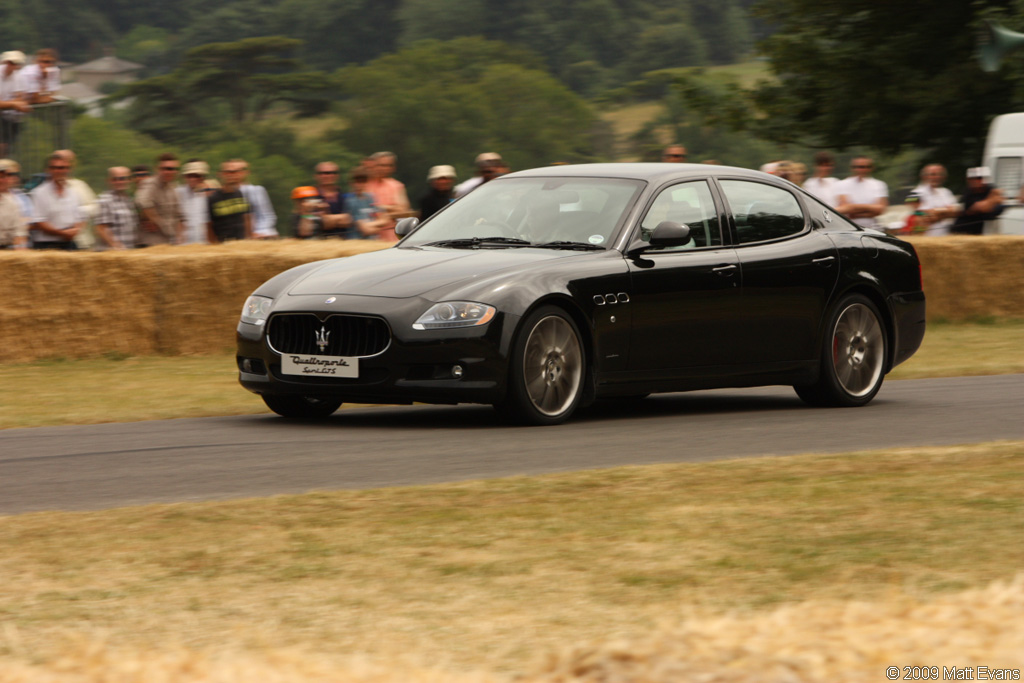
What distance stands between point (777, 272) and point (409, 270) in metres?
2.54

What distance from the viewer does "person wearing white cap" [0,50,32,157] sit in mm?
18047

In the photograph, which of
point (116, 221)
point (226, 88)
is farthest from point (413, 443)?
point (226, 88)

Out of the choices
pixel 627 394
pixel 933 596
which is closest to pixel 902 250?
pixel 627 394

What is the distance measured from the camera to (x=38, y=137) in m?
18.8

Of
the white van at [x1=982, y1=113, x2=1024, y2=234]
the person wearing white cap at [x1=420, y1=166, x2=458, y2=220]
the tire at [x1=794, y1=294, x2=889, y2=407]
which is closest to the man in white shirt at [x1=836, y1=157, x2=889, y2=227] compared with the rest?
the white van at [x1=982, y1=113, x2=1024, y2=234]

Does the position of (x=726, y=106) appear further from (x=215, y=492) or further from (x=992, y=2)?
(x=215, y=492)

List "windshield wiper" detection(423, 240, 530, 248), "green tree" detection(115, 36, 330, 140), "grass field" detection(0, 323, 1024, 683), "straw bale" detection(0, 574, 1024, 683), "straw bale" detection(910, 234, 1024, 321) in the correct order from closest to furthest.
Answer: "straw bale" detection(0, 574, 1024, 683), "grass field" detection(0, 323, 1024, 683), "windshield wiper" detection(423, 240, 530, 248), "straw bale" detection(910, 234, 1024, 321), "green tree" detection(115, 36, 330, 140)

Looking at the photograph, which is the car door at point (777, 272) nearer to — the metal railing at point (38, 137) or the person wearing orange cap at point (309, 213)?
the person wearing orange cap at point (309, 213)

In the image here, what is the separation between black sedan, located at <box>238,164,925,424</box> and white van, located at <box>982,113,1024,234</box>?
984cm

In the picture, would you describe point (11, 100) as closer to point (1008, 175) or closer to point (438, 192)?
point (438, 192)

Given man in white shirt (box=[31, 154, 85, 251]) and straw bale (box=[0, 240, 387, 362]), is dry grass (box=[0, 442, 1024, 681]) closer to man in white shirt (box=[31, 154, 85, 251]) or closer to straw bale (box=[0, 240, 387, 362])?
straw bale (box=[0, 240, 387, 362])

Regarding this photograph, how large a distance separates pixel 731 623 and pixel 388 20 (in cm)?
11035

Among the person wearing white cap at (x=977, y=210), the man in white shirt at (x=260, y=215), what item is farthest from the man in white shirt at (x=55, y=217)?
the person wearing white cap at (x=977, y=210)

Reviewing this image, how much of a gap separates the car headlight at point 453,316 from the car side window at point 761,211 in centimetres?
226
